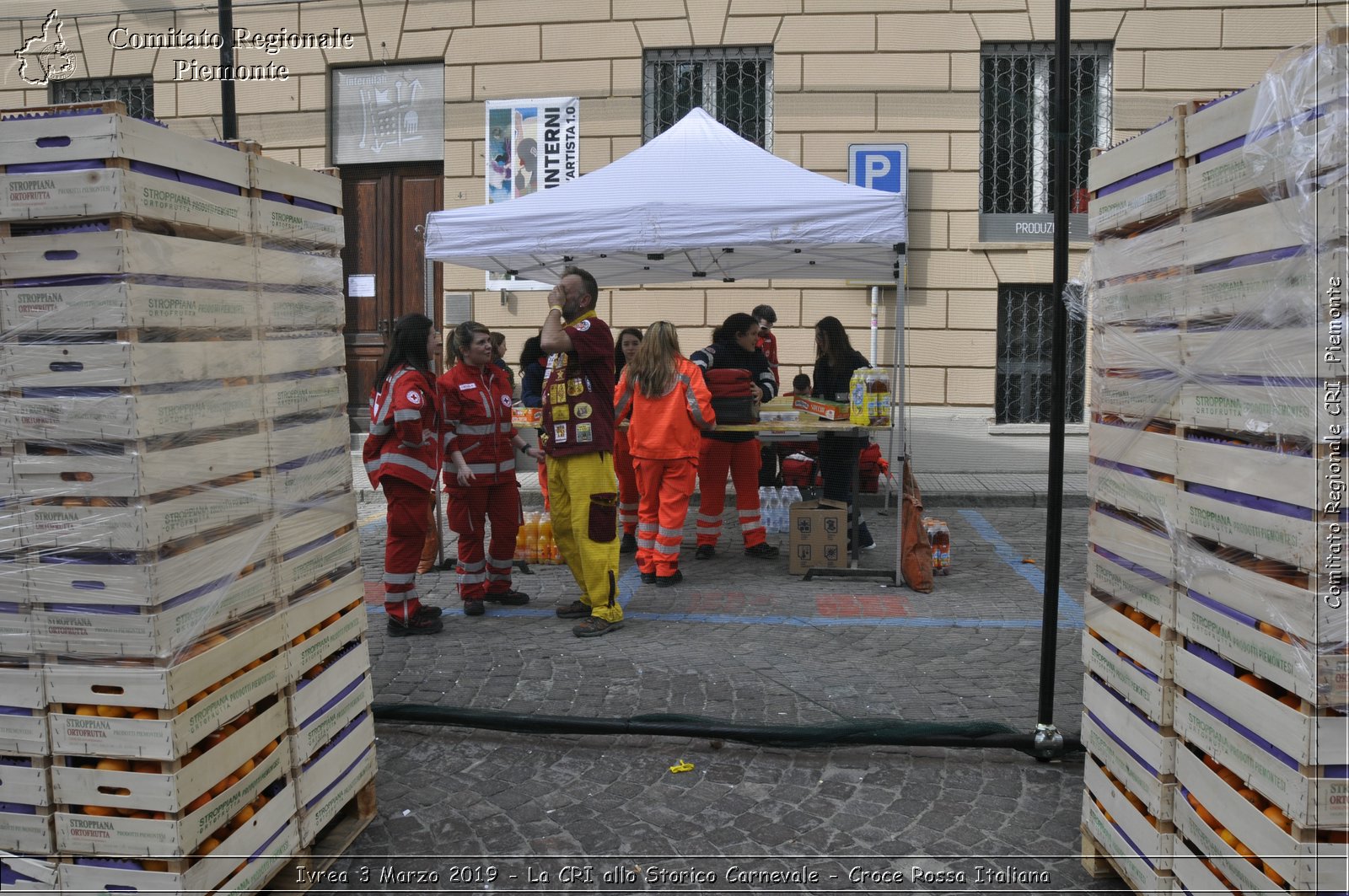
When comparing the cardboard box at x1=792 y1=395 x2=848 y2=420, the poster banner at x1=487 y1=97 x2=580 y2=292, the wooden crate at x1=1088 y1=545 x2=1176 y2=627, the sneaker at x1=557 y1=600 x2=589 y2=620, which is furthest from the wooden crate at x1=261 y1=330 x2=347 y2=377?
the poster banner at x1=487 y1=97 x2=580 y2=292

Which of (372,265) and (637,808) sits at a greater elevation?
(372,265)

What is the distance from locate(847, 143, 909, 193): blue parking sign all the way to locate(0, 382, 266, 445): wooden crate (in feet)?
33.2

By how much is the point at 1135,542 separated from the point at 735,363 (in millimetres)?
5332

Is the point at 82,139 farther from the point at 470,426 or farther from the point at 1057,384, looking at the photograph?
the point at 470,426

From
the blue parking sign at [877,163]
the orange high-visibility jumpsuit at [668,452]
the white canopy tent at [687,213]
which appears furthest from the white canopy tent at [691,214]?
the blue parking sign at [877,163]

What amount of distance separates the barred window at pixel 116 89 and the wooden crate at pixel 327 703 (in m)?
12.0

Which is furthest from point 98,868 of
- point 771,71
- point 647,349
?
point 771,71

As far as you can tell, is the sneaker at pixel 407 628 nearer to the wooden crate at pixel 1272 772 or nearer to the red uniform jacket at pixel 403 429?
the red uniform jacket at pixel 403 429

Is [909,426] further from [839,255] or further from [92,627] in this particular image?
[92,627]

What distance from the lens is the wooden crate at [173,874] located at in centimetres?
271

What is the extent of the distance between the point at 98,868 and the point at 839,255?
7300mm

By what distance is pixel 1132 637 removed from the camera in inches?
120

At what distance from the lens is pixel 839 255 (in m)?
8.84

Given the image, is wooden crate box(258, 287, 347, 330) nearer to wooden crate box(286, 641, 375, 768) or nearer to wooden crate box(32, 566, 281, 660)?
→ wooden crate box(32, 566, 281, 660)
